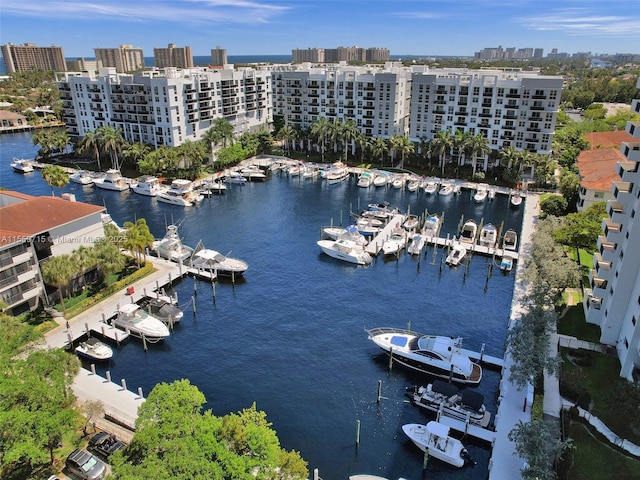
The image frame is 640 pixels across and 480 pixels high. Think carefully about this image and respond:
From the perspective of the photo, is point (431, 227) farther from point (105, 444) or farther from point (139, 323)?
point (105, 444)

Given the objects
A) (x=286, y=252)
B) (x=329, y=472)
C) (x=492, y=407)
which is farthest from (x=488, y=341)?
(x=286, y=252)

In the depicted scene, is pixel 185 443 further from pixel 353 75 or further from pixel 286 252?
pixel 353 75

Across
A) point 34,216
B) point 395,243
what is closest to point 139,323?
point 34,216

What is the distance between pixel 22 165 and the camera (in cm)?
12131

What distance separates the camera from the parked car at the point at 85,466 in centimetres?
3462

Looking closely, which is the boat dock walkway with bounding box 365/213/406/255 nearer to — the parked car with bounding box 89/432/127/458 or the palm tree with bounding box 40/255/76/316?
the palm tree with bounding box 40/255/76/316

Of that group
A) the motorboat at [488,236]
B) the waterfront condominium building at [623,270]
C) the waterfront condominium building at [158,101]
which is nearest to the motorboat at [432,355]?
the waterfront condominium building at [623,270]

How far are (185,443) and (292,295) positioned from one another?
35400mm

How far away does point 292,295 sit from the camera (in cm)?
6288

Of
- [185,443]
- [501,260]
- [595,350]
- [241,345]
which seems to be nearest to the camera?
[185,443]

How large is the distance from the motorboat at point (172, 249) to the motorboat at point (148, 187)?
3077cm

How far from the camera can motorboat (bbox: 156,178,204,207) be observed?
9650cm

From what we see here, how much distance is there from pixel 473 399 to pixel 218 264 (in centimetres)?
4048

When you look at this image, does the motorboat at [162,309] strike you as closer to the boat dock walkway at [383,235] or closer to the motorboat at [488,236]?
the boat dock walkway at [383,235]
